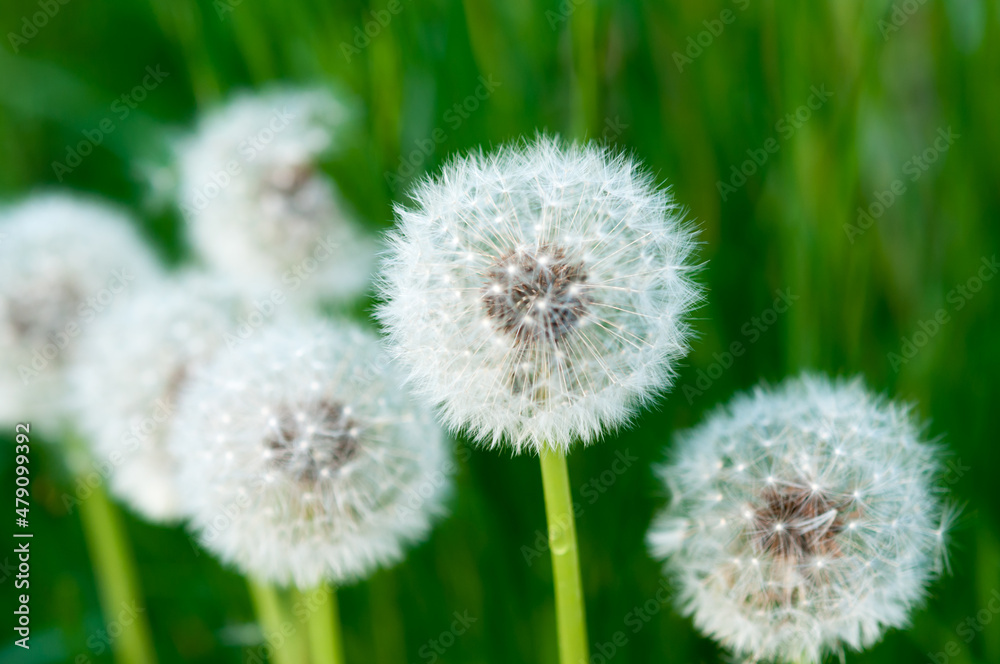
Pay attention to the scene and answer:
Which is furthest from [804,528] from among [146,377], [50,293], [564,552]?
[50,293]

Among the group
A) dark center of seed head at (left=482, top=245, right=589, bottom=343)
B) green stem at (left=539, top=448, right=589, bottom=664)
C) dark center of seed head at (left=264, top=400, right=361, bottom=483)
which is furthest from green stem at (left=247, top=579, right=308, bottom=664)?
dark center of seed head at (left=482, top=245, right=589, bottom=343)

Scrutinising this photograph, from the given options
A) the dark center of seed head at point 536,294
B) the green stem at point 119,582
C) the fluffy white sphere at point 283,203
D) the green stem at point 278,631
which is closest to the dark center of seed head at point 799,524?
the dark center of seed head at point 536,294

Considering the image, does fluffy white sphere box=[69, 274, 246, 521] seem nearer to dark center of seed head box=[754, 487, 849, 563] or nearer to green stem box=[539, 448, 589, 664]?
green stem box=[539, 448, 589, 664]

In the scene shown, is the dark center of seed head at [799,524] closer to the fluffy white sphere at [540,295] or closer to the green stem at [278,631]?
the fluffy white sphere at [540,295]

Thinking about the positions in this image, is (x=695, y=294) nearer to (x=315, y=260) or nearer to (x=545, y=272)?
(x=545, y=272)

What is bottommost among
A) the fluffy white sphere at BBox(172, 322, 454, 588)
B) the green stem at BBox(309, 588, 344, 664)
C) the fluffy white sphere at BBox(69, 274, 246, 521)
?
the green stem at BBox(309, 588, 344, 664)

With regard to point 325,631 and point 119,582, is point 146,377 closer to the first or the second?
point 119,582
